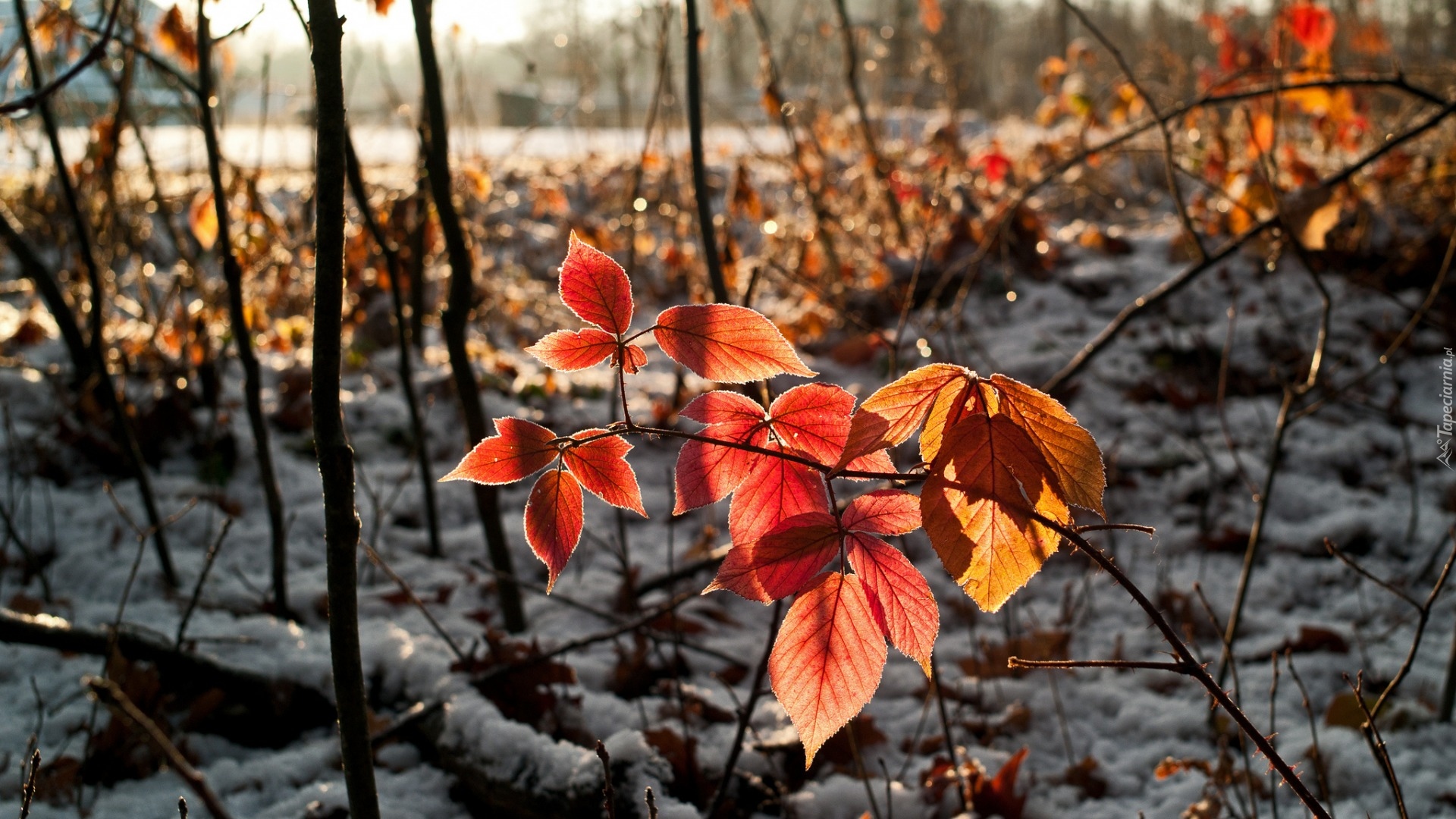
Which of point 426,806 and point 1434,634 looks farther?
point 1434,634

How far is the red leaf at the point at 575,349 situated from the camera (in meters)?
0.64

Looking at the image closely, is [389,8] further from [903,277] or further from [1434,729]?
[903,277]

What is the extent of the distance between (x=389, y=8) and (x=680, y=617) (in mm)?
1484

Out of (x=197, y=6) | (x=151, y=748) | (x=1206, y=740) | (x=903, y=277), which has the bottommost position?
(x=1206, y=740)

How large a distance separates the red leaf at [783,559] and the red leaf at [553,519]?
0.11 meters

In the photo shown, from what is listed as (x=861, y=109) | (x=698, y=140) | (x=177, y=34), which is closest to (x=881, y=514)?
(x=698, y=140)

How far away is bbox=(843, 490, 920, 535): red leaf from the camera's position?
630 millimetres

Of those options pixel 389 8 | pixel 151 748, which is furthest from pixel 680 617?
pixel 389 8

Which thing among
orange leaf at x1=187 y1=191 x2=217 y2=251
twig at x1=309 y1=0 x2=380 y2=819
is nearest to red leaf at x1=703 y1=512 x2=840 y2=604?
twig at x1=309 y1=0 x2=380 y2=819

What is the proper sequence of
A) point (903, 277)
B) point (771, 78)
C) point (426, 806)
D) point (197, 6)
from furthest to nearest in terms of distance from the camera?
point (903, 277), point (771, 78), point (197, 6), point (426, 806)

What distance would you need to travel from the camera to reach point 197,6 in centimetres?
165

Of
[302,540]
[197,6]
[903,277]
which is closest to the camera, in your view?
[197,6]

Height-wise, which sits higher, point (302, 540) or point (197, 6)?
point (197, 6)

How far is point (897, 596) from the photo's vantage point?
614 millimetres
